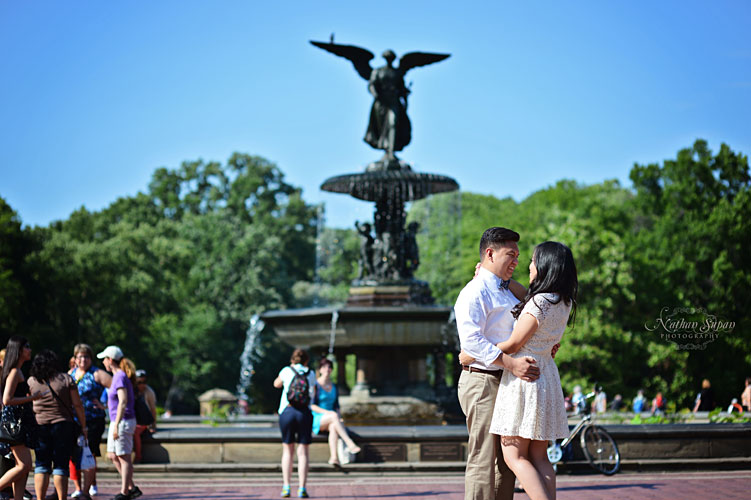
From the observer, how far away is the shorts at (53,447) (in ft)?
29.4

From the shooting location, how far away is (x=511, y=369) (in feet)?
18.5

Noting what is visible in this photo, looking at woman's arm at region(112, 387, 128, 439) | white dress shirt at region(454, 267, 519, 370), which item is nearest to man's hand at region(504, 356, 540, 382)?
white dress shirt at region(454, 267, 519, 370)

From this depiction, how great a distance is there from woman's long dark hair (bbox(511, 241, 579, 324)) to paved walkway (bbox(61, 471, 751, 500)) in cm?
478

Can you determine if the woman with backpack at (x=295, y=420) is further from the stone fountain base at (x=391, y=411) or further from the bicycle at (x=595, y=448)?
the stone fountain base at (x=391, y=411)

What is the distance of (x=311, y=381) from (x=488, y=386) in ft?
17.1

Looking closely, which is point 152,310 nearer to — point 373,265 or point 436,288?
point 436,288

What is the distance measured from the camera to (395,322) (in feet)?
54.2

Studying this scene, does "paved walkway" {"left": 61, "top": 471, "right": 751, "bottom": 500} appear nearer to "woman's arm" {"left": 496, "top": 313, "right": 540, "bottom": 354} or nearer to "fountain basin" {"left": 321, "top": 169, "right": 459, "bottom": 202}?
"woman's arm" {"left": 496, "top": 313, "right": 540, "bottom": 354}

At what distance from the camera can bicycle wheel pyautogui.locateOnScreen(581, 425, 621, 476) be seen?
40.0 feet

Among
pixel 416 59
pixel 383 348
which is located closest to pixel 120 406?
pixel 383 348

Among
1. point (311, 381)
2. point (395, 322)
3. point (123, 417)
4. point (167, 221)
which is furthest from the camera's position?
point (167, 221)

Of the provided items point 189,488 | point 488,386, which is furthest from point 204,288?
point 488,386

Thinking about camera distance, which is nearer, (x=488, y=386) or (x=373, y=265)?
(x=488, y=386)

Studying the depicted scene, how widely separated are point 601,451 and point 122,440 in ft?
19.5
